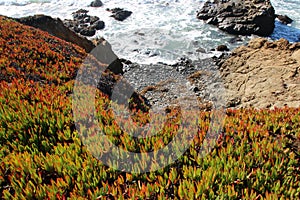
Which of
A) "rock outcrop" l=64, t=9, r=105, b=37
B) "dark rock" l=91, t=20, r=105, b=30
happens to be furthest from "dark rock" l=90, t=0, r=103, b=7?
"dark rock" l=91, t=20, r=105, b=30

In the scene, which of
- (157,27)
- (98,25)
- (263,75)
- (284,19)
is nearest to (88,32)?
(98,25)

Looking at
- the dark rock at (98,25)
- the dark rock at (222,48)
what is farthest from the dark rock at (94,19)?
the dark rock at (222,48)

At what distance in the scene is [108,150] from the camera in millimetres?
4727

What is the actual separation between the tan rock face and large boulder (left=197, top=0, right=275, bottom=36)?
19.2 metres

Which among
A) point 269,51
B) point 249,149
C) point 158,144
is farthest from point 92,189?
point 269,51

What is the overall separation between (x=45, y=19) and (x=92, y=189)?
19.6m

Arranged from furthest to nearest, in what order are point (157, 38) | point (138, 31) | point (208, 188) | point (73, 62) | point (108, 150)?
point (138, 31) < point (157, 38) < point (73, 62) < point (108, 150) < point (208, 188)

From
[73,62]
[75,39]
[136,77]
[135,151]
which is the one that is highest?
[135,151]

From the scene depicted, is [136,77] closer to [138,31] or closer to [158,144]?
[138,31]

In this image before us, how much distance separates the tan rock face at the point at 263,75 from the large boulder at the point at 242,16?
1920 cm

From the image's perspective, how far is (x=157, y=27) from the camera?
38.3 meters

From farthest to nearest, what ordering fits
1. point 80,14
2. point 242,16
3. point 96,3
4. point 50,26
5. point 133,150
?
point 96,3, point 80,14, point 242,16, point 50,26, point 133,150

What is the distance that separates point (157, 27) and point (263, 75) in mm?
26185

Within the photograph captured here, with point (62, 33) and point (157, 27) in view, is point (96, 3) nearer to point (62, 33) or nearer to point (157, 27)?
Answer: point (157, 27)
